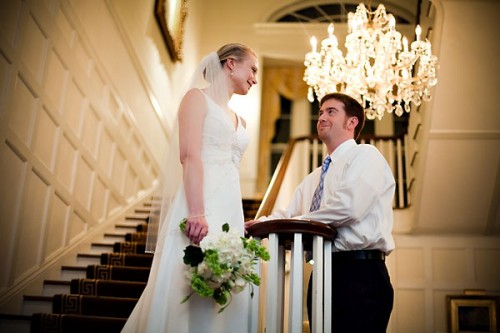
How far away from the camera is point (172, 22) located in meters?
7.14

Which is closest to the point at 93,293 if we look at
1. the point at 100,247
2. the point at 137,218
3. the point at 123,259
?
the point at 123,259

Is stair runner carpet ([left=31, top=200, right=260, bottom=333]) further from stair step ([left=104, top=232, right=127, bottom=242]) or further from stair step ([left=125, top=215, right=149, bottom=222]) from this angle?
stair step ([left=125, top=215, right=149, bottom=222])

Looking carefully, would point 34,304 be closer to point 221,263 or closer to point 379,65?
point 221,263

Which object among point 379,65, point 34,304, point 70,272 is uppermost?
point 379,65

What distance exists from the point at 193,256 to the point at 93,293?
2505 mm

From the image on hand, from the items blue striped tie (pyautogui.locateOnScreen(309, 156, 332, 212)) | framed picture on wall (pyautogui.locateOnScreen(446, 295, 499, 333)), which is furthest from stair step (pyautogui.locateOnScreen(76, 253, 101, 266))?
framed picture on wall (pyautogui.locateOnScreen(446, 295, 499, 333))

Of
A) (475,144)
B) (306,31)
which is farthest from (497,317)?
(306,31)

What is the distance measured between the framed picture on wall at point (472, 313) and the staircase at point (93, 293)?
3332 millimetres

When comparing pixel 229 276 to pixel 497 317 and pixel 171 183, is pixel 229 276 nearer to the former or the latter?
pixel 171 183

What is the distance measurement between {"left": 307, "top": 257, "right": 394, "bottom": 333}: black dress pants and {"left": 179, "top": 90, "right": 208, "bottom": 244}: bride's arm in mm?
656

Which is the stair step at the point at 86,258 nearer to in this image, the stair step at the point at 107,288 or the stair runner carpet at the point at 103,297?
the stair runner carpet at the point at 103,297

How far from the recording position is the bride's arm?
188cm

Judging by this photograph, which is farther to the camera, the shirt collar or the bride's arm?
the shirt collar

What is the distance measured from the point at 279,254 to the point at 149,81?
4.71m
